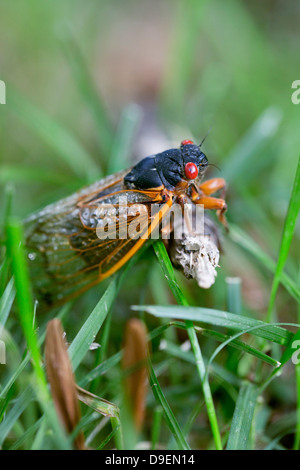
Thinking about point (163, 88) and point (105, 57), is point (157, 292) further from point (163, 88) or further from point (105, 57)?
point (105, 57)

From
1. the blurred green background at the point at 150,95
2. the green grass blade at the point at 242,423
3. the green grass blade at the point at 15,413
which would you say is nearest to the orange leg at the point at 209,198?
the blurred green background at the point at 150,95

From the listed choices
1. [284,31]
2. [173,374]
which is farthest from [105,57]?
[173,374]

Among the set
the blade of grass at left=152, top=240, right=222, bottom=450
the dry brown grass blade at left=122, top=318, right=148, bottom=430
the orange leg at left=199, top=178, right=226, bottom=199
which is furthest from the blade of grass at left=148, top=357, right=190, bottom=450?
the orange leg at left=199, top=178, right=226, bottom=199

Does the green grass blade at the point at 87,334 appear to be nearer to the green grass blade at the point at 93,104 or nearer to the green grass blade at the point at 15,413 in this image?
the green grass blade at the point at 15,413

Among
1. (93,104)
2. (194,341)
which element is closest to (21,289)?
(194,341)

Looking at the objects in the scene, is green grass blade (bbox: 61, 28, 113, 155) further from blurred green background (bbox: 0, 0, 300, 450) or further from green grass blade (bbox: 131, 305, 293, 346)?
green grass blade (bbox: 131, 305, 293, 346)

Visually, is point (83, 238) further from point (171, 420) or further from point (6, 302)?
point (171, 420)
